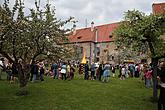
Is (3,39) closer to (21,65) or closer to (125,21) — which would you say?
(21,65)

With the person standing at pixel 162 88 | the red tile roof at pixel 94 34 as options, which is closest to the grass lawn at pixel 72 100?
the person standing at pixel 162 88

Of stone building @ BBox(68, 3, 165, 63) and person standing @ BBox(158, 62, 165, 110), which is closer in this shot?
person standing @ BBox(158, 62, 165, 110)

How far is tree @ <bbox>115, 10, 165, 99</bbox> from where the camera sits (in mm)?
15461

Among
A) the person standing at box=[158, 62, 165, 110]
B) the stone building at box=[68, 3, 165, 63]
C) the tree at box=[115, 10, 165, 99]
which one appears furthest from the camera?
the stone building at box=[68, 3, 165, 63]

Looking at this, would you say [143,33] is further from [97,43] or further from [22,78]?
[97,43]

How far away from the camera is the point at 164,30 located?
15.7m

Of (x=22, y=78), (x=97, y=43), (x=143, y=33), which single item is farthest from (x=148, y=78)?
(x=97, y=43)

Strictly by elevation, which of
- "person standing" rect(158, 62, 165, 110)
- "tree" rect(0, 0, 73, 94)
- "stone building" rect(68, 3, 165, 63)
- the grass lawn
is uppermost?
"stone building" rect(68, 3, 165, 63)

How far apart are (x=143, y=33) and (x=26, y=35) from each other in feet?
20.2

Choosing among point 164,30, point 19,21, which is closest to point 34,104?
point 19,21

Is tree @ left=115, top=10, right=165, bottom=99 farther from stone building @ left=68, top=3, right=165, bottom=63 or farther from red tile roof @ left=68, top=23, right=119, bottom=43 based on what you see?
red tile roof @ left=68, top=23, right=119, bottom=43

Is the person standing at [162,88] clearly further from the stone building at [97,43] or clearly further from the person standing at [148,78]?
the stone building at [97,43]

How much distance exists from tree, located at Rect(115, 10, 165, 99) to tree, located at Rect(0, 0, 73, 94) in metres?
3.49

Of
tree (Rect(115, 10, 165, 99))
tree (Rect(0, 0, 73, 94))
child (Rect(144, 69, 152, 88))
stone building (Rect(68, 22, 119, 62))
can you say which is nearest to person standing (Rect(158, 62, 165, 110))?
tree (Rect(115, 10, 165, 99))
